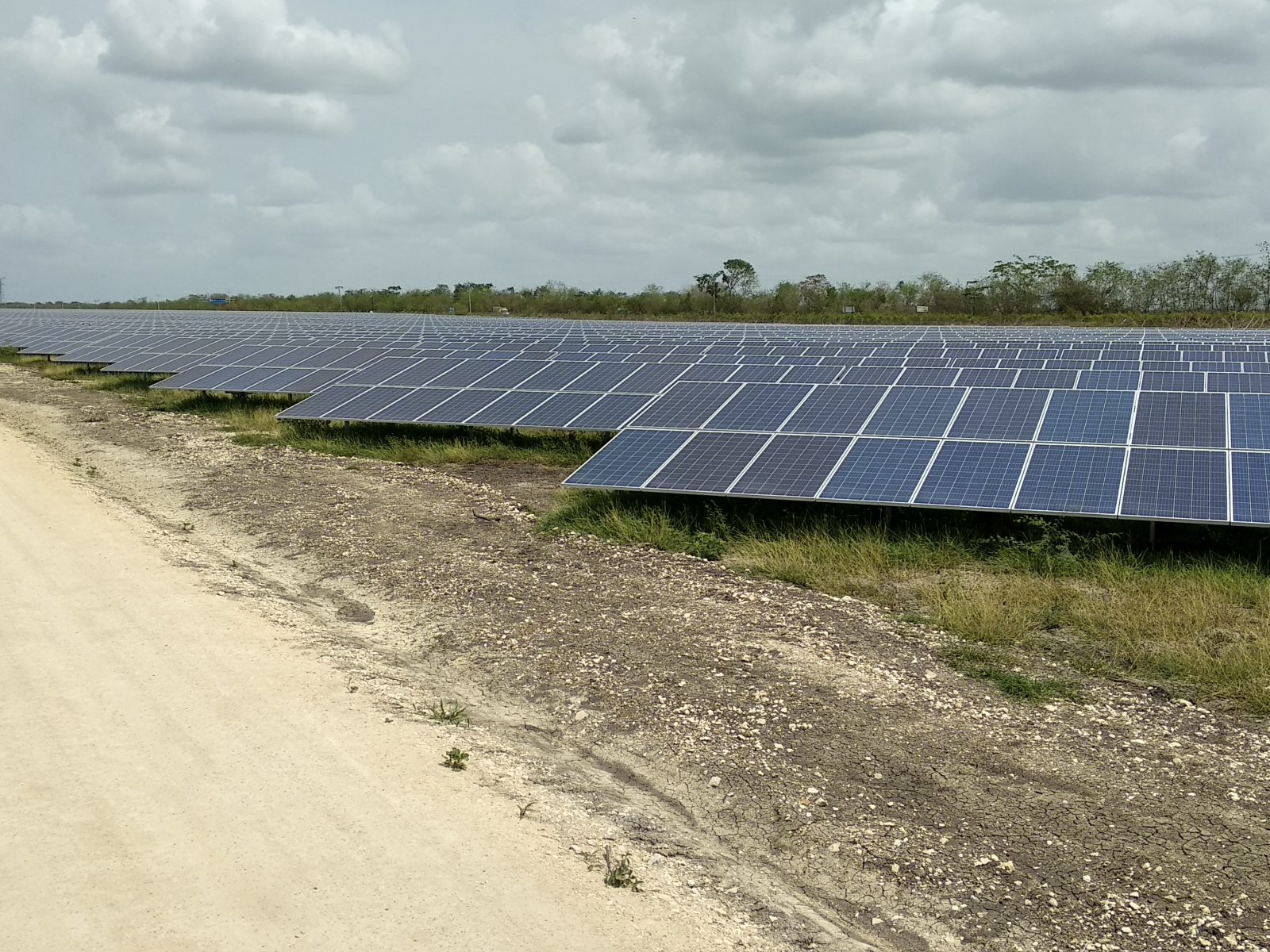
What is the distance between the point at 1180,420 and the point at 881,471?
3.92m

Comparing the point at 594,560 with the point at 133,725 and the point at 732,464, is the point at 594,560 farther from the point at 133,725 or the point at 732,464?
the point at 133,725

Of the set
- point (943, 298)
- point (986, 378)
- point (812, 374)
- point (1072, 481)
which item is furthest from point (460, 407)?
point (943, 298)

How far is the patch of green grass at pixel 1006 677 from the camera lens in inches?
329

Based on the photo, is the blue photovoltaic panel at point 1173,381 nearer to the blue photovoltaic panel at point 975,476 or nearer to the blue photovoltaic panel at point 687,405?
the blue photovoltaic panel at point 975,476

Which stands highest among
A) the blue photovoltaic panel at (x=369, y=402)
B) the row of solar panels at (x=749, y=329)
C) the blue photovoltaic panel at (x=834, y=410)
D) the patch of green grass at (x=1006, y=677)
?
the row of solar panels at (x=749, y=329)

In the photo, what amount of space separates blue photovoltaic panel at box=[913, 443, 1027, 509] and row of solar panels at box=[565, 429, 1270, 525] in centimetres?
2

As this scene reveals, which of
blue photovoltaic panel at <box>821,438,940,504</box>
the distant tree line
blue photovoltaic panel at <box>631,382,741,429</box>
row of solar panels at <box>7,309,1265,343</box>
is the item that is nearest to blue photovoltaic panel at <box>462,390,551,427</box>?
blue photovoltaic panel at <box>631,382,741,429</box>

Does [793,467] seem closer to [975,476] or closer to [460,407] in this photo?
[975,476]

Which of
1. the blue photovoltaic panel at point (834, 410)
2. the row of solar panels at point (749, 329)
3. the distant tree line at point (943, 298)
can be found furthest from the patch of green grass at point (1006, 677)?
the distant tree line at point (943, 298)

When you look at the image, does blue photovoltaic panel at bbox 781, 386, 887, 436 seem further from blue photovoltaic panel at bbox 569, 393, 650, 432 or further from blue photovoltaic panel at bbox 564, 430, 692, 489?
blue photovoltaic panel at bbox 569, 393, 650, 432

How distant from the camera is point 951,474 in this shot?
1270 centimetres

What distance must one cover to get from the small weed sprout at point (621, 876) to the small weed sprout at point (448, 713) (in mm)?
2261

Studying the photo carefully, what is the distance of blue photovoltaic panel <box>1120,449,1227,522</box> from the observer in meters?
11.1

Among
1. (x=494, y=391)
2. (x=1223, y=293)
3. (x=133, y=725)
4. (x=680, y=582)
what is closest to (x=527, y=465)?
(x=494, y=391)
